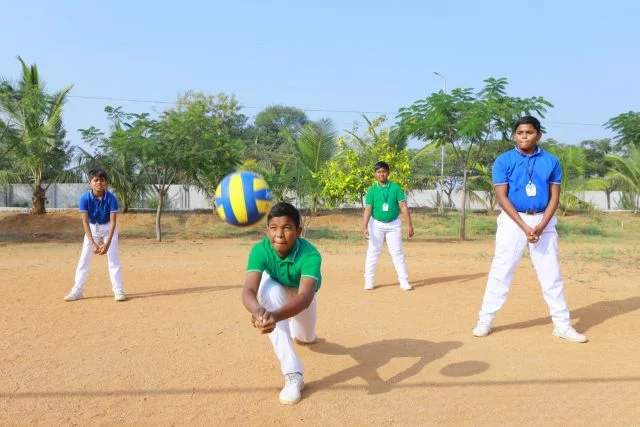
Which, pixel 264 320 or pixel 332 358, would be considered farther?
pixel 332 358

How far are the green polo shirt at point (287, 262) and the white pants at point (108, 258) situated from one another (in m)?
4.12

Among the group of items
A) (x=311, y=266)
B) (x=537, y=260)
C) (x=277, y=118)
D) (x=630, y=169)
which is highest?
(x=277, y=118)

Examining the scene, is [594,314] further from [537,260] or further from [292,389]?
[292,389]

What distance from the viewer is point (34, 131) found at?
1975cm

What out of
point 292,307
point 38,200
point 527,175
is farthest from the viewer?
point 38,200

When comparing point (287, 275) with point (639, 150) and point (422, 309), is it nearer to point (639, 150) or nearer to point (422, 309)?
point (422, 309)

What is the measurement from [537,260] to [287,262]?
8.75ft

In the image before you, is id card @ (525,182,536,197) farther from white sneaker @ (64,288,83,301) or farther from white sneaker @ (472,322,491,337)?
white sneaker @ (64,288,83,301)

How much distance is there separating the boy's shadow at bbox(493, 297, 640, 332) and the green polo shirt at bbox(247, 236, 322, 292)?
2601 mm

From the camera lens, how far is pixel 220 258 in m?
12.8

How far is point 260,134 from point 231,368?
51078mm

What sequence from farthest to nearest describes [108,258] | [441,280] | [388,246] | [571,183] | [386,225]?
[571,183], [441,280], [386,225], [388,246], [108,258]

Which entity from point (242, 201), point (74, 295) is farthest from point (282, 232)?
point (74, 295)

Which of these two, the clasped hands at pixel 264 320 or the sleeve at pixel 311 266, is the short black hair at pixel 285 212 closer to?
the sleeve at pixel 311 266
